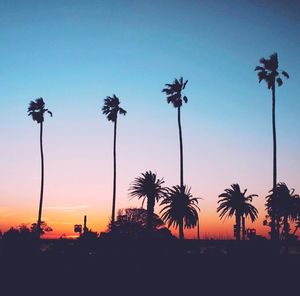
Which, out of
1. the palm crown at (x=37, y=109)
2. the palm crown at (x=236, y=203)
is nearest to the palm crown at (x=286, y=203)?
the palm crown at (x=236, y=203)

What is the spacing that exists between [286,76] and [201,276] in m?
31.4

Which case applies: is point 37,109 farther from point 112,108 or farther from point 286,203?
point 286,203

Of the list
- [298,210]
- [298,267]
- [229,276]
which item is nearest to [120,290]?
[229,276]

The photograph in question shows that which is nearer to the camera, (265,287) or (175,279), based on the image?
(265,287)

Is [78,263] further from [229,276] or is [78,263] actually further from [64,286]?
[229,276]

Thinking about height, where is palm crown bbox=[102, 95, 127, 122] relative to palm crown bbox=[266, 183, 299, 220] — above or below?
above

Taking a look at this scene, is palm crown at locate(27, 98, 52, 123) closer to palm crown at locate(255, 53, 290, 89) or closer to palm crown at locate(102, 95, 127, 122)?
palm crown at locate(102, 95, 127, 122)

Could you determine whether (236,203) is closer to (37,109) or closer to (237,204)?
(237,204)

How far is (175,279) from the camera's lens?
2452 centimetres

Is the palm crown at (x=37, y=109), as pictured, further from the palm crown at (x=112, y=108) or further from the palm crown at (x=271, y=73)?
the palm crown at (x=271, y=73)

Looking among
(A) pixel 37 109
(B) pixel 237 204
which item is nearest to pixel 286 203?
(B) pixel 237 204

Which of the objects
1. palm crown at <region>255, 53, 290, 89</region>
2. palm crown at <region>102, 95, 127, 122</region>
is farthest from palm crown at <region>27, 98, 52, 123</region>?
palm crown at <region>255, 53, 290, 89</region>

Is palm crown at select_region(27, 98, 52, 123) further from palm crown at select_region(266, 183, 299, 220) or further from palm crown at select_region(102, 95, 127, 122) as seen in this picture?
palm crown at select_region(266, 183, 299, 220)

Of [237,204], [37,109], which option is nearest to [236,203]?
[237,204]
